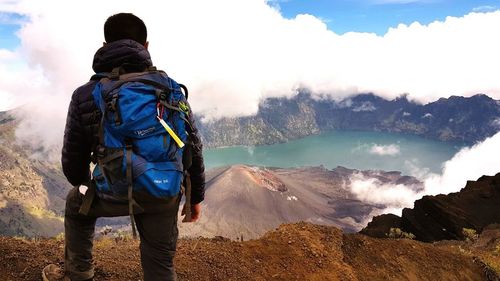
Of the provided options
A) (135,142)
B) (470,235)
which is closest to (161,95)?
(135,142)

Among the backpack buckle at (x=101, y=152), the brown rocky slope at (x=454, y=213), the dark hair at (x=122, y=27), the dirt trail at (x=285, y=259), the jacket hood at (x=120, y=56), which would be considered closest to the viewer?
the backpack buckle at (x=101, y=152)

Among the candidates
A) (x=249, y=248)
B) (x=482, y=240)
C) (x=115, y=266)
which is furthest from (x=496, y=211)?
(x=115, y=266)

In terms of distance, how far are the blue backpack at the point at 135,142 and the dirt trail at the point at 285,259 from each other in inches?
159

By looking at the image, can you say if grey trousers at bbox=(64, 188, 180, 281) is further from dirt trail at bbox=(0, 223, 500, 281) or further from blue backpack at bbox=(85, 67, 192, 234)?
dirt trail at bbox=(0, 223, 500, 281)

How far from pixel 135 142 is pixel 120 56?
1134 mm

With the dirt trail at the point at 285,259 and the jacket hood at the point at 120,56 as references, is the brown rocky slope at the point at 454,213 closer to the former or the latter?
the dirt trail at the point at 285,259

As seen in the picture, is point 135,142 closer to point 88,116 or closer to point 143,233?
point 88,116

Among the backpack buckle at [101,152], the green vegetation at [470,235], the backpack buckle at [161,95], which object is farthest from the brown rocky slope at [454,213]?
the backpack buckle at [101,152]

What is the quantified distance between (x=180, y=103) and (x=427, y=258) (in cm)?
963

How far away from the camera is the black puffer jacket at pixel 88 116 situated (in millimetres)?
4812

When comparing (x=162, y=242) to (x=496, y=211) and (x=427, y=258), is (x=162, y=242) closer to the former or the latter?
(x=427, y=258)

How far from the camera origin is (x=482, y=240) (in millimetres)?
19578

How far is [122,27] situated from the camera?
17.3 feet

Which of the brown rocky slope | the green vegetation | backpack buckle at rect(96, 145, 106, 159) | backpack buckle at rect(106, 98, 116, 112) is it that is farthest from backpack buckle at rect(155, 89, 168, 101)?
the brown rocky slope
